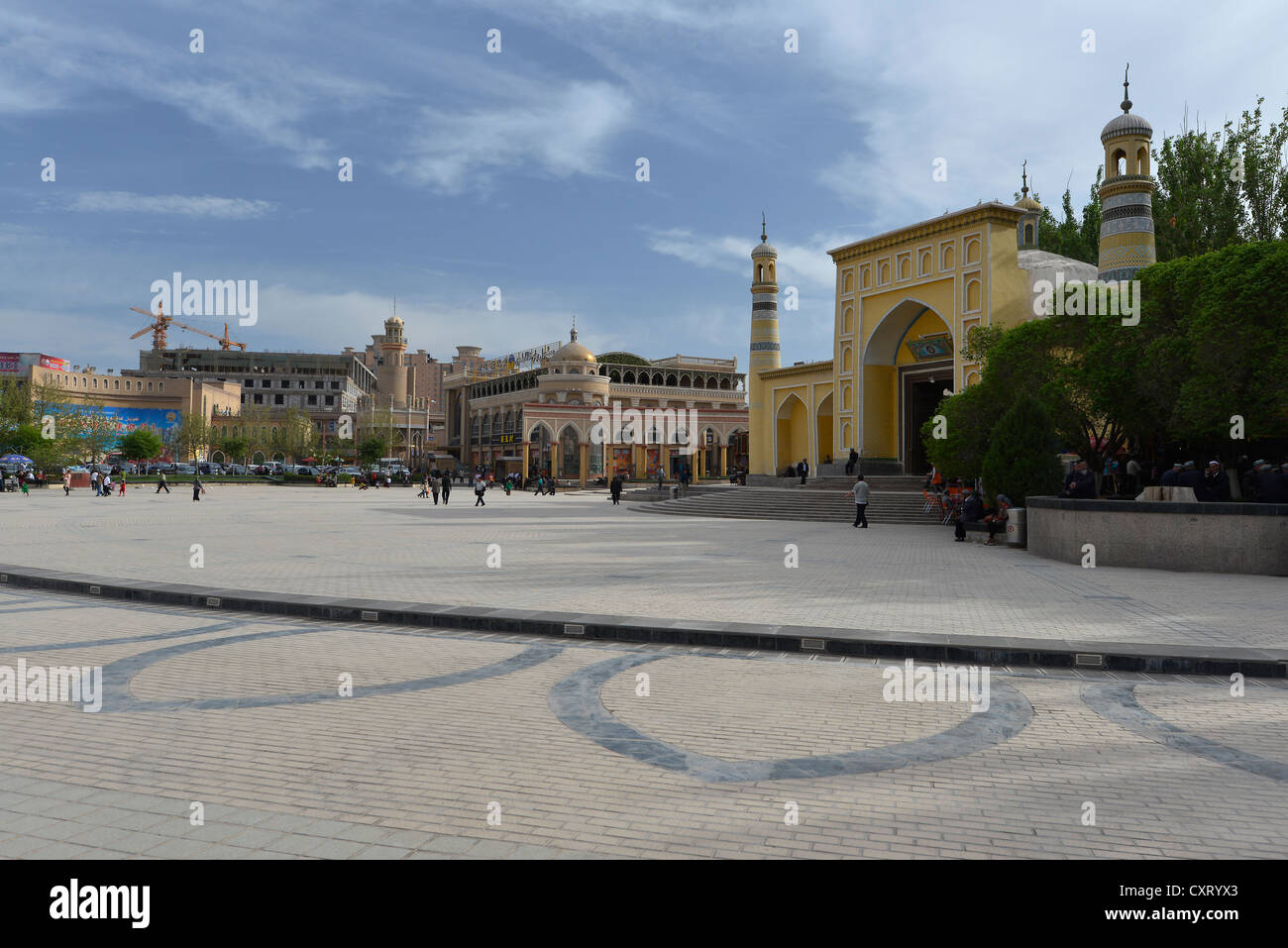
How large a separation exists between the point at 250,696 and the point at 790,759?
3.68 meters

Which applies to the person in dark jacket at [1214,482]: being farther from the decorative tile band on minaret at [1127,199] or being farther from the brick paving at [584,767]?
the decorative tile band on minaret at [1127,199]

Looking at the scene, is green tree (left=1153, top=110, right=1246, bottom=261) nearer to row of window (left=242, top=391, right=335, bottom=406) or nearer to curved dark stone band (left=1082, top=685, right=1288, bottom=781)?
curved dark stone band (left=1082, top=685, right=1288, bottom=781)

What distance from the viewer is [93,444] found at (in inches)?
2394

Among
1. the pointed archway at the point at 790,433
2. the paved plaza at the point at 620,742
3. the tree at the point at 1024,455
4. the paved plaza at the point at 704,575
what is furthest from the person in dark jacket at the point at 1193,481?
the pointed archway at the point at 790,433

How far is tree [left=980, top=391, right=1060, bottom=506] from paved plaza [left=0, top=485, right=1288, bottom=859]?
7.75 metres

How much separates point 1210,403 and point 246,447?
82091 millimetres

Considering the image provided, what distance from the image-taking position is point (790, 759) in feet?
15.0

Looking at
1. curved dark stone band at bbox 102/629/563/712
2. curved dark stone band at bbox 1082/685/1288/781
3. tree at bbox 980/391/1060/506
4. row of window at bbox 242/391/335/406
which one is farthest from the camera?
row of window at bbox 242/391/335/406

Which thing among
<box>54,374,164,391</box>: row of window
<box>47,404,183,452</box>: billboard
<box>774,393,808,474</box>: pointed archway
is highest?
<box>54,374,164,391</box>: row of window

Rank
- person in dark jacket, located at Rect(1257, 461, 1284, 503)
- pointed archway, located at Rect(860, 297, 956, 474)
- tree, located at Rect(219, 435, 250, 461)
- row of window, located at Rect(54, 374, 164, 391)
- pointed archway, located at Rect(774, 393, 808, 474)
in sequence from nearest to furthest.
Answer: person in dark jacket, located at Rect(1257, 461, 1284, 503) → pointed archway, located at Rect(860, 297, 956, 474) → pointed archway, located at Rect(774, 393, 808, 474) → tree, located at Rect(219, 435, 250, 461) → row of window, located at Rect(54, 374, 164, 391)

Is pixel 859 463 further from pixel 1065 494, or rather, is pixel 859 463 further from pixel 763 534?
pixel 1065 494

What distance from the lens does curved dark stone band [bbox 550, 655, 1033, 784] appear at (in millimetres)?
4367

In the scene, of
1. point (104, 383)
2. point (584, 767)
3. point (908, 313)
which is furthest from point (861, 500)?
point (104, 383)

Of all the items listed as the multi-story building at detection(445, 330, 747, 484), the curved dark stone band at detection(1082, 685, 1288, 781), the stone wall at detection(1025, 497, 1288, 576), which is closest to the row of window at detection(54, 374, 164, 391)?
the multi-story building at detection(445, 330, 747, 484)
